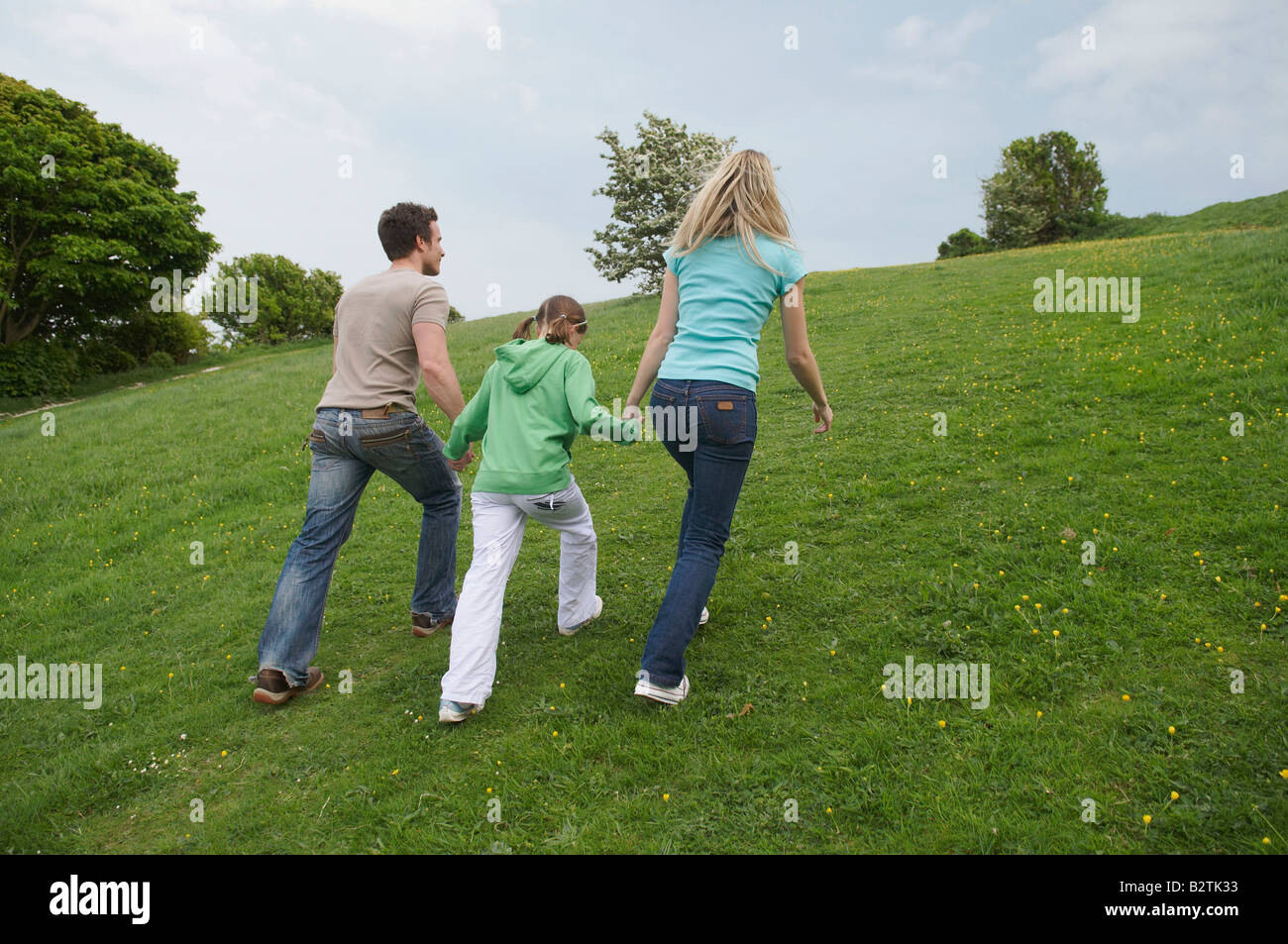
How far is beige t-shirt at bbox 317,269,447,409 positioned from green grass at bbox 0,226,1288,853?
1887 mm

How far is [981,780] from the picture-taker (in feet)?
10.5

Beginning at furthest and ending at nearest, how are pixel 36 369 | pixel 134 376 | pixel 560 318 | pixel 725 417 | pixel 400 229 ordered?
pixel 134 376
pixel 36 369
pixel 400 229
pixel 560 318
pixel 725 417

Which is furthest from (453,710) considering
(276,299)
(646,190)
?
(276,299)

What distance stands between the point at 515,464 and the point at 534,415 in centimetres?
30

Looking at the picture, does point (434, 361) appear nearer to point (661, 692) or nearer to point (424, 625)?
point (424, 625)

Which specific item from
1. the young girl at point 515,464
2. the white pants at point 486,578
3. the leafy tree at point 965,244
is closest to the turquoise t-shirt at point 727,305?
the young girl at point 515,464

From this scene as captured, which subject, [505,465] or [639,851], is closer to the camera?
[639,851]

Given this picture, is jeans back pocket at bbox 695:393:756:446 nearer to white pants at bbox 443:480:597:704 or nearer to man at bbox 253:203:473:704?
white pants at bbox 443:480:597:704

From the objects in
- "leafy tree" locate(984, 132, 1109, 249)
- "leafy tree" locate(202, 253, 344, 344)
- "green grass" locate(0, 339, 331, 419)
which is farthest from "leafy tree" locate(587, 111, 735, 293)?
"leafy tree" locate(202, 253, 344, 344)

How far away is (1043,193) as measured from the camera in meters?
51.1
